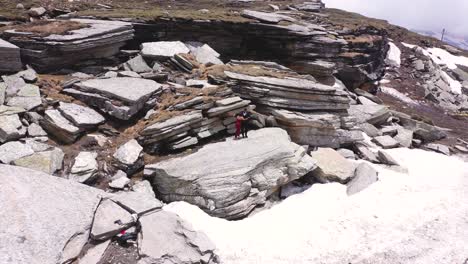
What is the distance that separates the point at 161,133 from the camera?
63.7 ft

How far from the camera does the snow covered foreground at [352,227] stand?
1553 centimetres

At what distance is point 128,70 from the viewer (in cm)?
2558

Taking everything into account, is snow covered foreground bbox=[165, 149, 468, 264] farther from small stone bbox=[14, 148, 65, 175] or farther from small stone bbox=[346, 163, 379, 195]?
small stone bbox=[14, 148, 65, 175]

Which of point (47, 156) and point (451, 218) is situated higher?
point (47, 156)

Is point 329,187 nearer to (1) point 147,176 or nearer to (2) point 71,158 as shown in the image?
(1) point 147,176

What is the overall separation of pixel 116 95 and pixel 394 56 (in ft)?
197

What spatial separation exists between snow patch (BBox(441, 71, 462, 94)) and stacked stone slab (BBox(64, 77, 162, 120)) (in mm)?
58164

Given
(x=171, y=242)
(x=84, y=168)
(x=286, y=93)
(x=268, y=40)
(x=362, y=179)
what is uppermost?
(x=268, y=40)

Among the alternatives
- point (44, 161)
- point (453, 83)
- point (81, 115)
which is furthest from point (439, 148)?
point (453, 83)

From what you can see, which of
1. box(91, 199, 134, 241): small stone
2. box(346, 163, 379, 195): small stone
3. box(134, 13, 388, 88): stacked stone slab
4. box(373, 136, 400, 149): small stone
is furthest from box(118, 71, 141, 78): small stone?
box(373, 136, 400, 149): small stone

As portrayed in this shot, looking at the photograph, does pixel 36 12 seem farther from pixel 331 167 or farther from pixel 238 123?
pixel 331 167

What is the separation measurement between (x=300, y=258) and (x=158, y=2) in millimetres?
43958

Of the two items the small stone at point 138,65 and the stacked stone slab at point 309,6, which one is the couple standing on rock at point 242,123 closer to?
the small stone at point 138,65

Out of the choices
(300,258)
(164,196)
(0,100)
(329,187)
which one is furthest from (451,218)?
(0,100)
